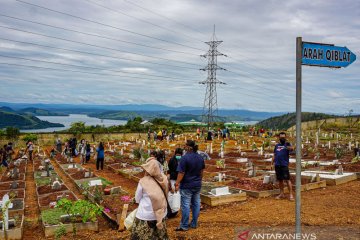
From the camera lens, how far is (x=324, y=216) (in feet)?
28.1

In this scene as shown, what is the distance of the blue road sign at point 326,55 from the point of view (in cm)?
416

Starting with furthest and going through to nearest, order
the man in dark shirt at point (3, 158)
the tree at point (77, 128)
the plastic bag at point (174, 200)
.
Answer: the tree at point (77, 128) → the man in dark shirt at point (3, 158) → the plastic bag at point (174, 200)

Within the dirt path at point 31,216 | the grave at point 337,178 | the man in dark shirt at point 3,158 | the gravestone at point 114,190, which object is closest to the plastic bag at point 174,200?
the dirt path at point 31,216

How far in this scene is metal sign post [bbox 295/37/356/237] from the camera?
4.10 metres

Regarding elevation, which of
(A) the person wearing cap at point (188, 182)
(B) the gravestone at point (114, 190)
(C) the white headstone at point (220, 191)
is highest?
(A) the person wearing cap at point (188, 182)

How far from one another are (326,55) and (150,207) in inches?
118

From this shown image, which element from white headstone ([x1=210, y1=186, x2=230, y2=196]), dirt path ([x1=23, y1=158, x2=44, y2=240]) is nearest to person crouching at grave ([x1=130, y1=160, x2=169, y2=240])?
dirt path ([x1=23, y1=158, x2=44, y2=240])

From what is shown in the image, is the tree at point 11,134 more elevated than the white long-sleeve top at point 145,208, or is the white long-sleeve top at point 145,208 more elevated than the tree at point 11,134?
the white long-sleeve top at point 145,208

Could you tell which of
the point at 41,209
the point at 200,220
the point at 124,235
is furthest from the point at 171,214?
the point at 41,209

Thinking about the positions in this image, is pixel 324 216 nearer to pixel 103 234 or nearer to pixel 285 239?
pixel 285 239

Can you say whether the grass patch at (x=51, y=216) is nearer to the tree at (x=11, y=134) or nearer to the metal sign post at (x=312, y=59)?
the metal sign post at (x=312, y=59)

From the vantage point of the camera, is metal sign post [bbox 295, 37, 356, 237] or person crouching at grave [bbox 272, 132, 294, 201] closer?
metal sign post [bbox 295, 37, 356, 237]

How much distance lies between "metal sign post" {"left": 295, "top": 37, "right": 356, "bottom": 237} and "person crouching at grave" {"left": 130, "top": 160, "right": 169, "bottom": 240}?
188 centimetres

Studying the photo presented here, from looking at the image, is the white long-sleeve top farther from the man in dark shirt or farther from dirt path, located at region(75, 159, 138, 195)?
the man in dark shirt
